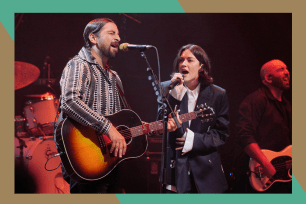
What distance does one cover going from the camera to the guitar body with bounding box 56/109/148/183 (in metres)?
2.49

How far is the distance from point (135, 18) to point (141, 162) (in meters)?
1.67

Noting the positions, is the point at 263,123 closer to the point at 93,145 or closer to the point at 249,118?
the point at 249,118

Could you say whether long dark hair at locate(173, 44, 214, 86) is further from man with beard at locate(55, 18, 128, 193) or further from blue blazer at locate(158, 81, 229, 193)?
man with beard at locate(55, 18, 128, 193)

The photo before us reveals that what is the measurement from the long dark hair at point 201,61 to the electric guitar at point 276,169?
3.53 ft

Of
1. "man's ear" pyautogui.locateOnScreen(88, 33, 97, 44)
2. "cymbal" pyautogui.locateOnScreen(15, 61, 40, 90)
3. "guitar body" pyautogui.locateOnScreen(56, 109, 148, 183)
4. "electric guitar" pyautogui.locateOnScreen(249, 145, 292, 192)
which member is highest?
"man's ear" pyautogui.locateOnScreen(88, 33, 97, 44)

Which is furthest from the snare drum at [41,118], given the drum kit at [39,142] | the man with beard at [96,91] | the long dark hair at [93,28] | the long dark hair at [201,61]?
the long dark hair at [201,61]

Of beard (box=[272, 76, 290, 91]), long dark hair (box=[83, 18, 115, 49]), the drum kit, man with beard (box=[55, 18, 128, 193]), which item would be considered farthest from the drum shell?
beard (box=[272, 76, 290, 91])

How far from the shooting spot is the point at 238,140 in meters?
3.33

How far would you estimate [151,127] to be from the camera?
2857 millimetres

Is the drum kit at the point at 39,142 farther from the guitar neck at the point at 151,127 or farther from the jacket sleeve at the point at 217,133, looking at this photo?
the jacket sleeve at the point at 217,133

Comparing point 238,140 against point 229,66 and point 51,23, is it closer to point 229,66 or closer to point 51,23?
point 229,66

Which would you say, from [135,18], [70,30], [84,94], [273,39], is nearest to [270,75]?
[273,39]

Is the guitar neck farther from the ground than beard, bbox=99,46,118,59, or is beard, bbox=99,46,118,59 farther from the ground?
beard, bbox=99,46,118,59

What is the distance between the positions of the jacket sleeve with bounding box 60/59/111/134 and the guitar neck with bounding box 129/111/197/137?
315 mm
